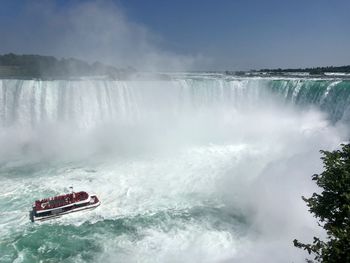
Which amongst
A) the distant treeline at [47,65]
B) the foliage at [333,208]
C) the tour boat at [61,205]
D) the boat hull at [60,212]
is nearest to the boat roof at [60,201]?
the tour boat at [61,205]

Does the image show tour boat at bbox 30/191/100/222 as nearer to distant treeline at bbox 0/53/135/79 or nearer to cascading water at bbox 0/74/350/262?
cascading water at bbox 0/74/350/262

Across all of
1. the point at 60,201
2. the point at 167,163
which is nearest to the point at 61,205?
the point at 60,201

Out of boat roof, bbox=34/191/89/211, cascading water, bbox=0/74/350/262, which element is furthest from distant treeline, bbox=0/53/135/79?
boat roof, bbox=34/191/89/211

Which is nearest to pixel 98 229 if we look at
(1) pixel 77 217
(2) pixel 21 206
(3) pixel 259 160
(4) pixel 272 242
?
(1) pixel 77 217

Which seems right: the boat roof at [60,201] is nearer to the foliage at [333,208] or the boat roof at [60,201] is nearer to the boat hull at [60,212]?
the boat hull at [60,212]

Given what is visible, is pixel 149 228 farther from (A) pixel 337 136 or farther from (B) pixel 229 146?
(A) pixel 337 136

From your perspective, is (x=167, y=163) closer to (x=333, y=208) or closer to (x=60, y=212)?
(x=60, y=212)
